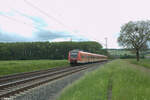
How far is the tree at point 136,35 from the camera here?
46656mm

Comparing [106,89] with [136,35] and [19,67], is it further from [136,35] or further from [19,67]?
[136,35]

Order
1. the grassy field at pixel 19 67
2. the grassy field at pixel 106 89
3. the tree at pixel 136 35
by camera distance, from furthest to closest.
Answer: the tree at pixel 136 35, the grassy field at pixel 19 67, the grassy field at pixel 106 89

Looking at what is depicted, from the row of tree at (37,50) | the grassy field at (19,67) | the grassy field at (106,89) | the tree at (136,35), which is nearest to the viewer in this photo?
the grassy field at (106,89)

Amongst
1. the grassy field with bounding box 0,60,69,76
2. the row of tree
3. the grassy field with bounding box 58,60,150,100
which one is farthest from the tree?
the row of tree

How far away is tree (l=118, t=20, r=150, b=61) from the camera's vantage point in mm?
46656

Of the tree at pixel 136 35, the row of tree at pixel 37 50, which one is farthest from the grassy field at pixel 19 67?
the row of tree at pixel 37 50

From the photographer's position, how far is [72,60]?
31844 millimetres

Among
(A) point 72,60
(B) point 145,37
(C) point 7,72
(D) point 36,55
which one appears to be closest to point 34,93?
(C) point 7,72

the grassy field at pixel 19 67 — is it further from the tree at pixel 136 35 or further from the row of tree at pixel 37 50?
the row of tree at pixel 37 50

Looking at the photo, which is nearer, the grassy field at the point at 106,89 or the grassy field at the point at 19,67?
the grassy field at the point at 106,89

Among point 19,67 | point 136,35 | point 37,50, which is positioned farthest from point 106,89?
point 37,50

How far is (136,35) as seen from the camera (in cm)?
4775

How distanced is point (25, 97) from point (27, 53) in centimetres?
9044

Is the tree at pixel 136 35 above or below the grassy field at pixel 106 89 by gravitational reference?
above
